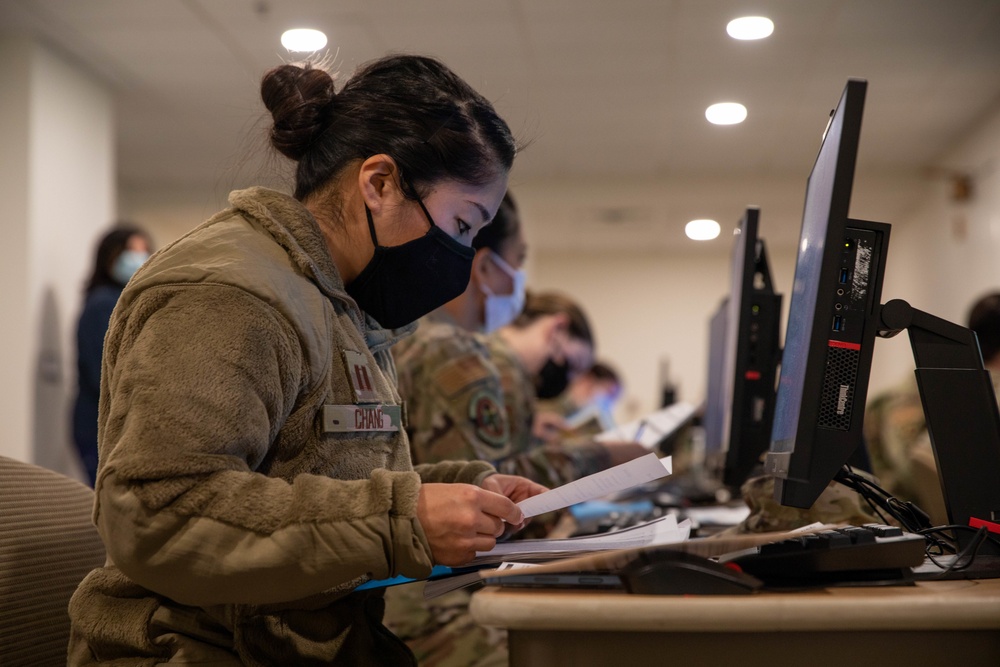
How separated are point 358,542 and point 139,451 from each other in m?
0.21

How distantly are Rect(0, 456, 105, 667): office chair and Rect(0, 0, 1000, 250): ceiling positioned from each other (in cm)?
254

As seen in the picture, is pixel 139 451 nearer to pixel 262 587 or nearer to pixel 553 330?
pixel 262 587

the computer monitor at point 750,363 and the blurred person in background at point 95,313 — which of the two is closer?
the computer monitor at point 750,363

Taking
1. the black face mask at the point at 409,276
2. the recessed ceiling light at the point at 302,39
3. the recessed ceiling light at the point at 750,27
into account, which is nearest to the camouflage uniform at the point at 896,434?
the recessed ceiling light at the point at 750,27

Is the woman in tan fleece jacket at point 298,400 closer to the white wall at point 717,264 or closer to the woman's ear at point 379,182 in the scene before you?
the woman's ear at point 379,182

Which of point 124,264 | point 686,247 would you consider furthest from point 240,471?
point 686,247

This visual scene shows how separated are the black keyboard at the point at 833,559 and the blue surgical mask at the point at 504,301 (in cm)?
152

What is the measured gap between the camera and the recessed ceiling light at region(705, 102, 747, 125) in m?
5.52

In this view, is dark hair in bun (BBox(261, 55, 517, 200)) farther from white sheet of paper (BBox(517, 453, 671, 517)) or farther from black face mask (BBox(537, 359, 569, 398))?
black face mask (BBox(537, 359, 569, 398))

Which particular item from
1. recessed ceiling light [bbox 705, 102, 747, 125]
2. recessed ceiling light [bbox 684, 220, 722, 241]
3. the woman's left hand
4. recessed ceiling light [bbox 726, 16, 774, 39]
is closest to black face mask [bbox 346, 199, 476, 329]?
the woman's left hand

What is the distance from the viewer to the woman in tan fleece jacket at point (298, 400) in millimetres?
838

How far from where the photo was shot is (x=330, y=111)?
3.96ft

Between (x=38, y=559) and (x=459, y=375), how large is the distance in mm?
995

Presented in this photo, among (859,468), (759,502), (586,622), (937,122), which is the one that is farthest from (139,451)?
(937,122)
